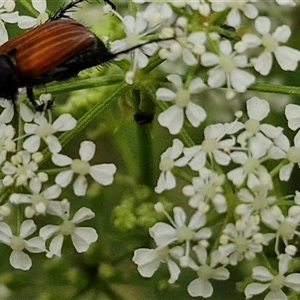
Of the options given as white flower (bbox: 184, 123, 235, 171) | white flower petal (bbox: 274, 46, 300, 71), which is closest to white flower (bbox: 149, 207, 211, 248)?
white flower (bbox: 184, 123, 235, 171)

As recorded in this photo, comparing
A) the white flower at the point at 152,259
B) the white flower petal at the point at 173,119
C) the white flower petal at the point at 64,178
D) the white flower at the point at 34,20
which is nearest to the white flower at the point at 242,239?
the white flower at the point at 152,259

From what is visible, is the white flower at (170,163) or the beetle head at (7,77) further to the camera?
the beetle head at (7,77)

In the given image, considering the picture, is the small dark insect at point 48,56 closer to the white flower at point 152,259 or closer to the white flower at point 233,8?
the white flower at point 233,8

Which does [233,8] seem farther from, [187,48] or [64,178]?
[64,178]

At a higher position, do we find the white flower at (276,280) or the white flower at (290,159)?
the white flower at (290,159)

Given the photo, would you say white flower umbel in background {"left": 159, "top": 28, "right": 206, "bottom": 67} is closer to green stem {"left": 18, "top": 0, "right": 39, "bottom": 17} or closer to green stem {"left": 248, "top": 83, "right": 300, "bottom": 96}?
green stem {"left": 248, "top": 83, "right": 300, "bottom": 96}

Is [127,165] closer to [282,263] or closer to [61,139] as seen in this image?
[61,139]

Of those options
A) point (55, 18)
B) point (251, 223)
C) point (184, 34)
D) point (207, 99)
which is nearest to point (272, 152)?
point (251, 223)
